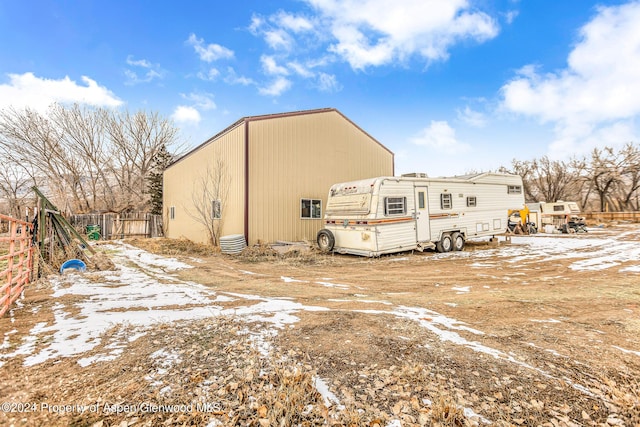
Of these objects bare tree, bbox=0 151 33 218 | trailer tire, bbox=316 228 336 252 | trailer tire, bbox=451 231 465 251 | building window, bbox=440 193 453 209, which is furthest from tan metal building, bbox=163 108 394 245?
bare tree, bbox=0 151 33 218

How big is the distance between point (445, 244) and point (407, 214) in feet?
8.09

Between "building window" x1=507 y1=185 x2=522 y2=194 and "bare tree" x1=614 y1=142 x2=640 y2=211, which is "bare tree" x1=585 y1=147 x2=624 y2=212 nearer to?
"bare tree" x1=614 y1=142 x2=640 y2=211

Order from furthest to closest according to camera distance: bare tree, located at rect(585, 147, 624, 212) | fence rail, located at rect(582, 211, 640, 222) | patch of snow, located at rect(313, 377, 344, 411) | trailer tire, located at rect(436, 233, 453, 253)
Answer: bare tree, located at rect(585, 147, 624, 212)
fence rail, located at rect(582, 211, 640, 222)
trailer tire, located at rect(436, 233, 453, 253)
patch of snow, located at rect(313, 377, 344, 411)

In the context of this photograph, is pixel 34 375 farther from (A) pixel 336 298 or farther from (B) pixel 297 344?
(A) pixel 336 298

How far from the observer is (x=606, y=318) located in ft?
13.9

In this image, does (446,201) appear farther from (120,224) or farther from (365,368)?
(120,224)

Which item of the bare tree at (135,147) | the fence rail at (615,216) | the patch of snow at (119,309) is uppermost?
the bare tree at (135,147)

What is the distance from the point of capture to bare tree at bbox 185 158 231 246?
13516 mm

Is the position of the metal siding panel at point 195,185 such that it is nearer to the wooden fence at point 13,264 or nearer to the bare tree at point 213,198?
the bare tree at point 213,198

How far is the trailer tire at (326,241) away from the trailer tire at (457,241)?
16.7 ft

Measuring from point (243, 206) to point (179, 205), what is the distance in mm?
8679

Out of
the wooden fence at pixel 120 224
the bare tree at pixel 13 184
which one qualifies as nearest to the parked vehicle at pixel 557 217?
the wooden fence at pixel 120 224

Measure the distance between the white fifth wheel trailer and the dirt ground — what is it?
4814mm

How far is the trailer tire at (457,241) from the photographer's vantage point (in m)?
12.0
